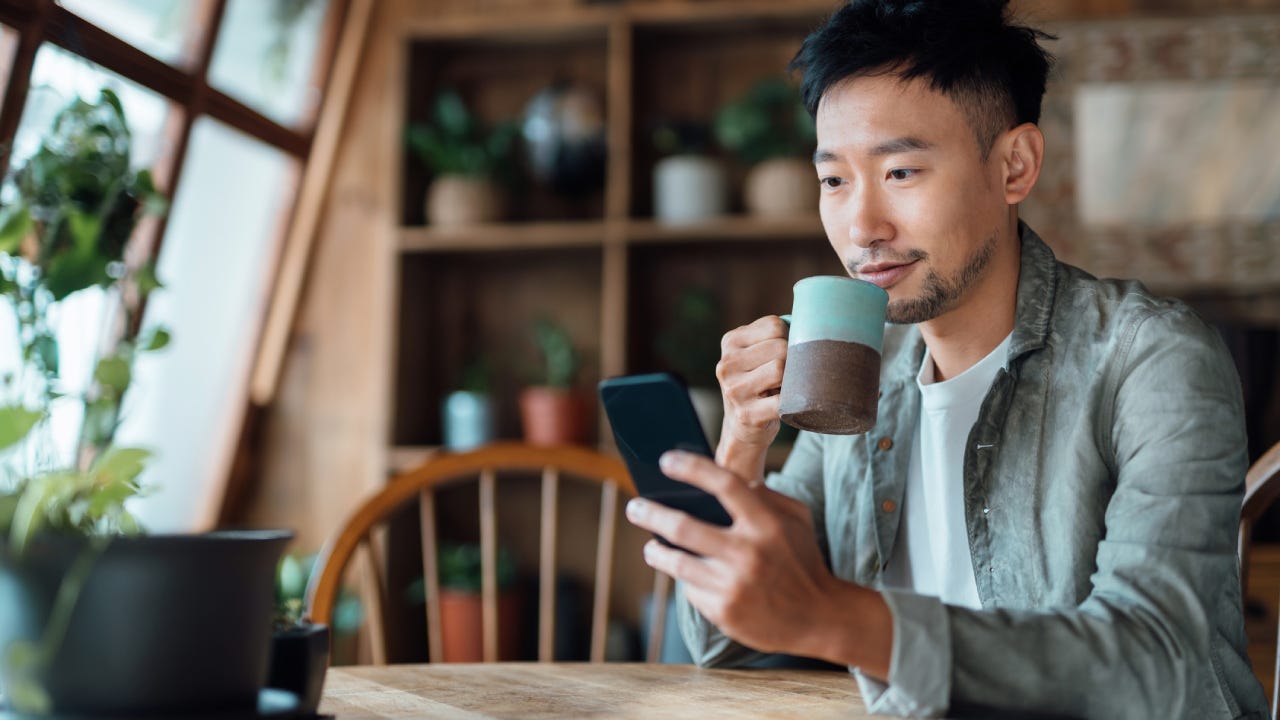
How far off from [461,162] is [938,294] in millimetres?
2048

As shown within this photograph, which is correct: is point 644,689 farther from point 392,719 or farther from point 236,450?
point 236,450

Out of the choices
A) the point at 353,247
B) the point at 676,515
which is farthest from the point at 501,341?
the point at 676,515

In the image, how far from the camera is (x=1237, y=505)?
3.42 ft

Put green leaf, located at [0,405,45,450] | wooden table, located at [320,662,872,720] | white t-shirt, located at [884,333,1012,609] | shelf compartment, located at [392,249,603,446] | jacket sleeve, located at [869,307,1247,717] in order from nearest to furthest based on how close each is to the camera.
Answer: green leaf, located at [0,405,45,450] → jacket sleeve, located at [869,307,1247,717] → wooden table, located at [320,662,872,720] → white t-shirt, located at [884,333,1012,609] → shelf compartment, located at [392,249,603,446]

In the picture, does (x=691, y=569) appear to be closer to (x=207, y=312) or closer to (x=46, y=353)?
(x=46, y=353)

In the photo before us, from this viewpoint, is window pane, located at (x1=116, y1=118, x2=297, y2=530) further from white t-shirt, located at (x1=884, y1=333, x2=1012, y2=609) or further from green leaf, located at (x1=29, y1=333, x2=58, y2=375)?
green leaf, located at (x1=29, y1=333, x2=58, y2=375)

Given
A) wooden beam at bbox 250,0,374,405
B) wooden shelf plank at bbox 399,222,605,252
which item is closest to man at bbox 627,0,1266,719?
wooden shelf plank at bbox 399,222,605,252

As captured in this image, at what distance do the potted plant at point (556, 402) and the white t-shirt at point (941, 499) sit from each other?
163cm

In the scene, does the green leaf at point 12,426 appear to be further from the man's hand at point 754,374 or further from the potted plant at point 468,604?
the potted plant at point 468,604

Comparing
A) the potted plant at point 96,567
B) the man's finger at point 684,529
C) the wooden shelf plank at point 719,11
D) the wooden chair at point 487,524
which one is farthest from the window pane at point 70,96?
the man's finger at point 684,529

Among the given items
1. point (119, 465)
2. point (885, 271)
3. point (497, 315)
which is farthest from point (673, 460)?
point (497, 315)

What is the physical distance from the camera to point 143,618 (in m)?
0.72

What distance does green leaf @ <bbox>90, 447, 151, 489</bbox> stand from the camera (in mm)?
690

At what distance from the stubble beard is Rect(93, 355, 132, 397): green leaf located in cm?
88
